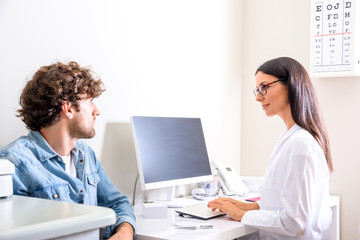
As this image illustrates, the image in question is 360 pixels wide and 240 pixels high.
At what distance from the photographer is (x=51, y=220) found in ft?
2.68

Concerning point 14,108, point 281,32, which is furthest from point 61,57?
point 281,32

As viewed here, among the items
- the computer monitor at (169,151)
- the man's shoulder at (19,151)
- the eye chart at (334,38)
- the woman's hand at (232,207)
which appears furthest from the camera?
the eye chart at (334,38)

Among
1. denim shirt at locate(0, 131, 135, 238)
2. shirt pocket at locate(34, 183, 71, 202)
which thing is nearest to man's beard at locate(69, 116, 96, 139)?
denim shirt at locate(0, 131, 135, 238)

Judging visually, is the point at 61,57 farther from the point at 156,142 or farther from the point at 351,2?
the point at 351,2

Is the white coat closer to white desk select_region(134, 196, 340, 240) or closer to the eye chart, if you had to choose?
white desk select_region(134, 196, 340, 240)

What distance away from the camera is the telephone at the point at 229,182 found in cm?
262

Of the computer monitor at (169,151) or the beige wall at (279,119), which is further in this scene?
the beige wall at (279,119)

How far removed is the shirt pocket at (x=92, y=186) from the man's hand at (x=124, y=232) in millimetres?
189

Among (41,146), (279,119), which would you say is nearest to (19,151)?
(41,146)

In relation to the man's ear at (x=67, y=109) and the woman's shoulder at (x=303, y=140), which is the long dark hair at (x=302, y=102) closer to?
the woman's shoulder at (x=303, y=140)

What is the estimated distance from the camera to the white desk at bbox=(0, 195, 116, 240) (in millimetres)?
768

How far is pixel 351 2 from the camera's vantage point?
9.26 feet

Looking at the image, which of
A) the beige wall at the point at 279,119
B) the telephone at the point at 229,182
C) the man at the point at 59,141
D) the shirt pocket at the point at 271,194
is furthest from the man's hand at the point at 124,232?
the beige wall at the point at 279,119

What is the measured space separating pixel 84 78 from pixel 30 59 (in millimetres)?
255
